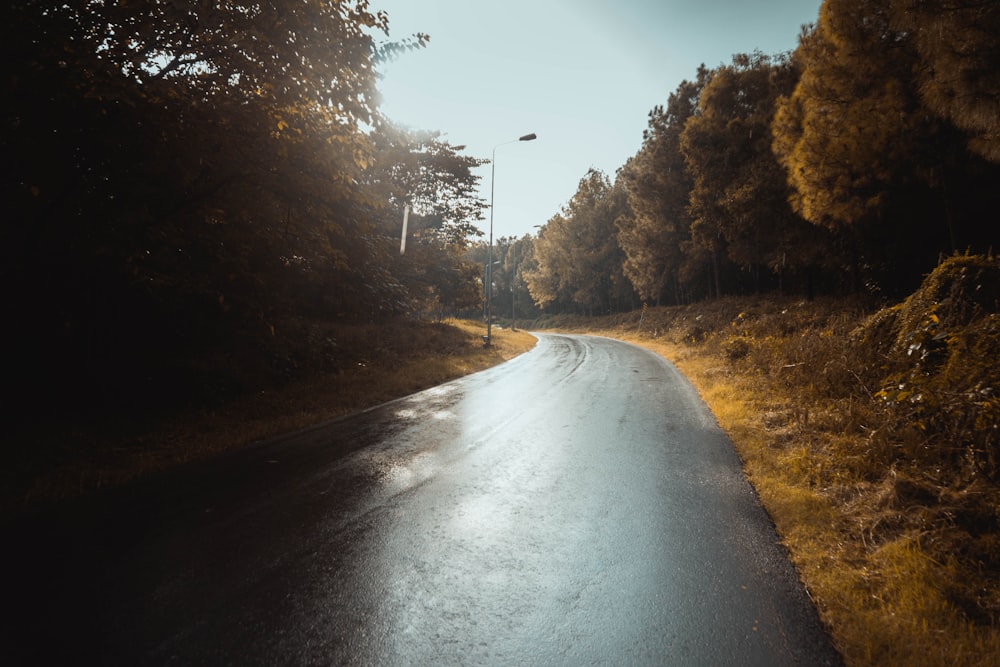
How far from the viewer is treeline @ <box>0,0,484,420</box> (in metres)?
4.48

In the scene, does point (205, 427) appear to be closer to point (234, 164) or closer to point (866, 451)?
point (234, 164)

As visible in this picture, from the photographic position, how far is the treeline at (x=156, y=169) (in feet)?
14.7

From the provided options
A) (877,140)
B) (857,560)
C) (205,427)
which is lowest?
(205,427)

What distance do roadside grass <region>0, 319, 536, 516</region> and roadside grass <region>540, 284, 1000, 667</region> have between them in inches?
263

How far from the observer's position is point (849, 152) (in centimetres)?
1045

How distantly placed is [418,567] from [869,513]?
363 cm

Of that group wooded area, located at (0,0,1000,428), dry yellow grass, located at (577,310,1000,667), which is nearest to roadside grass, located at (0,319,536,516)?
wooded area, located at (0,0,1000,428)

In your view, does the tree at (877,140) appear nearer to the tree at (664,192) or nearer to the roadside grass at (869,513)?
the roadside grass at (869,513)

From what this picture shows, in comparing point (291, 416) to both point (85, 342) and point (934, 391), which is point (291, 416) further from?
point (934, 391)

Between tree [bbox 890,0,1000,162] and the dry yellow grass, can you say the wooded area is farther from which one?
the dry yellow grass

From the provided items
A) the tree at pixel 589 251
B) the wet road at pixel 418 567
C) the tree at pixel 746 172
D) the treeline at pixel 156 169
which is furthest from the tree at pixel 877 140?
the tree at pixel 589 251

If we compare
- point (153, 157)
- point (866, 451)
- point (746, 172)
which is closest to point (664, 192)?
point (746, 172)

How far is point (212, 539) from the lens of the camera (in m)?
3.33

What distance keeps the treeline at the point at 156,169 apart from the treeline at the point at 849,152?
8.45m
